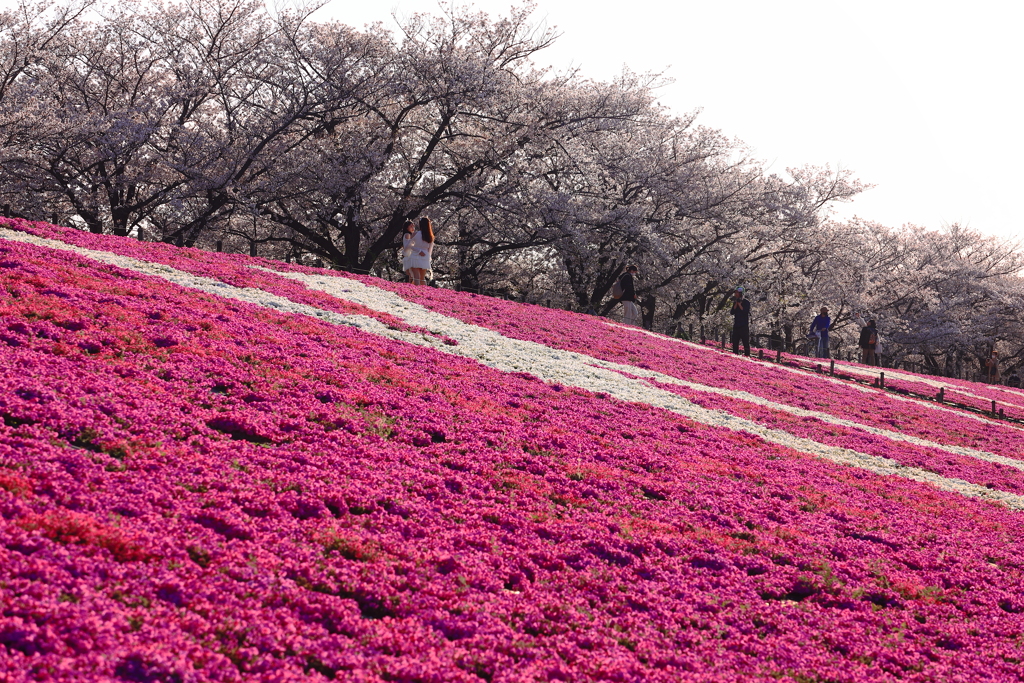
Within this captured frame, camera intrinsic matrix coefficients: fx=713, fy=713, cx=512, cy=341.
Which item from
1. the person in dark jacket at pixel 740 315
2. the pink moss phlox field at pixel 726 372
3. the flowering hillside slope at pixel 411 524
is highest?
the person in dark jacket at pixel 740 315

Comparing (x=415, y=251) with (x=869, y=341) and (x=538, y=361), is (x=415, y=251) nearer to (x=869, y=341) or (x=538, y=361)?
(x=538, y=361)

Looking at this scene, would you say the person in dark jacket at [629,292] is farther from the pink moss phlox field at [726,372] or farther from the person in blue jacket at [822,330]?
the person in blue jacket at [822,330]

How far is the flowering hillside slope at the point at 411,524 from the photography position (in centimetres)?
448

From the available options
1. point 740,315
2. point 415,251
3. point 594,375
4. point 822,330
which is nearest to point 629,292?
point 740,315

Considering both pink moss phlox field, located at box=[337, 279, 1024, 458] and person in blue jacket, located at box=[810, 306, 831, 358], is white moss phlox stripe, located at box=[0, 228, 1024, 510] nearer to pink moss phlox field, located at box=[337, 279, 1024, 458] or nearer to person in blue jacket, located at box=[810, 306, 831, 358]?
pink moss phlox field, located at box=[337, 279, 1024, 458]

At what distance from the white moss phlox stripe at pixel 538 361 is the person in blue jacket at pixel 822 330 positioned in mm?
22401

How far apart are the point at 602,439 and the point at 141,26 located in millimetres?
32517

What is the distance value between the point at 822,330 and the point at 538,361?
1058 inches

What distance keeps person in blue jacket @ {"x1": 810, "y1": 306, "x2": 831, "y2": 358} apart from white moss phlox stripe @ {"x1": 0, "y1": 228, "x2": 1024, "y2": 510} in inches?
882

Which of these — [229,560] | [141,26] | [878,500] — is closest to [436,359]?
[878,500]

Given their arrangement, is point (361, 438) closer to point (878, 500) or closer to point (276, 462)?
point (276, 462)

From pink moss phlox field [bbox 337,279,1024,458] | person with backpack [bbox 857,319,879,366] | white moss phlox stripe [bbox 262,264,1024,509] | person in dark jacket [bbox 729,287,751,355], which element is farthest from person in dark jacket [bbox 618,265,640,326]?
person with backpack [bbox 857,319,879,366]

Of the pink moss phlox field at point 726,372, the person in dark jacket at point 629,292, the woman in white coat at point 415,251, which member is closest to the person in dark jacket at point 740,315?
the pink moss phlox field at point 726,372

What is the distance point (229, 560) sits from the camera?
5.09 meters
